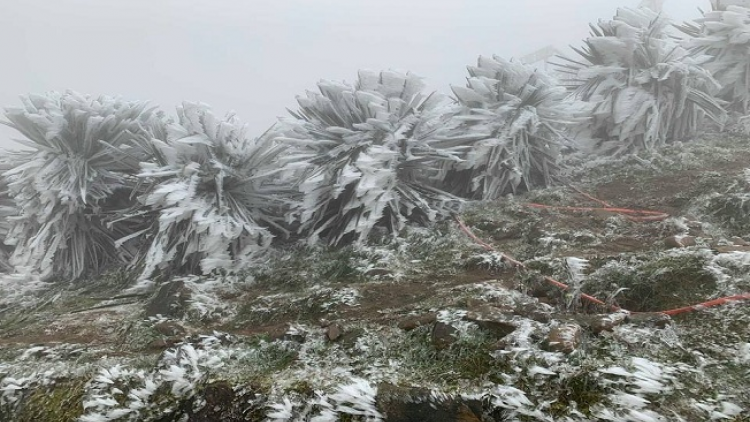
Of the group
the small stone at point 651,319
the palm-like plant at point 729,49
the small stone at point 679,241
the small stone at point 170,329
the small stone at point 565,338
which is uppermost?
the palm-like plant at point 729,49

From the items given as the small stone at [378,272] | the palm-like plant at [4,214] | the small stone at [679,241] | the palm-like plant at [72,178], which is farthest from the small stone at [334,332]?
the palm-like plant at [4,214]

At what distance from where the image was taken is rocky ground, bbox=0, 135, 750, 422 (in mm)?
1511

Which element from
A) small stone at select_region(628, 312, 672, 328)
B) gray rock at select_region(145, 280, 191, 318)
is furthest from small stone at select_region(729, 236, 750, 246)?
gray rock at select_region(145, 280, 191, 318)

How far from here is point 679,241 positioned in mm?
2480

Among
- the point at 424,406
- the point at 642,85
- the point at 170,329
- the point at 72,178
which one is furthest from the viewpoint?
the point at 642,85

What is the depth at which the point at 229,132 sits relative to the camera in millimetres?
3658

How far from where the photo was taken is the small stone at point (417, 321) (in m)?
2.06

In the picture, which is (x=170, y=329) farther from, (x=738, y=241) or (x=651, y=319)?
(x=738, y=241)

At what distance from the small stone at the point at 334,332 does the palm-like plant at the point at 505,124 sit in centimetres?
211

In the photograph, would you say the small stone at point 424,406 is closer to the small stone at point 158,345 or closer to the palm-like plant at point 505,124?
the small stone at point 158,345

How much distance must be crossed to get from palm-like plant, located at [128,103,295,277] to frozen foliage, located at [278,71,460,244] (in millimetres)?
368

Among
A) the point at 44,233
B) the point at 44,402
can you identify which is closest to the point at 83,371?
the point at 44,402

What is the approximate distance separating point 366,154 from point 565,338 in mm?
2037

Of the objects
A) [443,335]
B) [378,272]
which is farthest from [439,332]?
[378,272]
